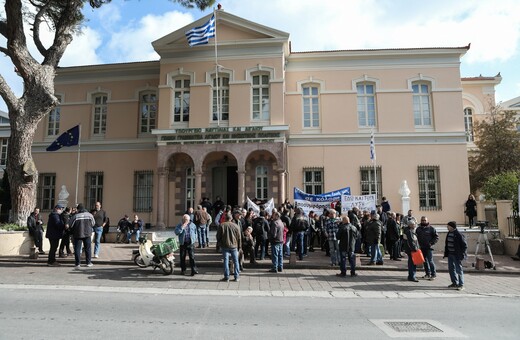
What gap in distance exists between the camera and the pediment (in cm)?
1958

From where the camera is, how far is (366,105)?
2106 centimetres

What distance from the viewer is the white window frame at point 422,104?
68.2ft

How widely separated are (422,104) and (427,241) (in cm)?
1323

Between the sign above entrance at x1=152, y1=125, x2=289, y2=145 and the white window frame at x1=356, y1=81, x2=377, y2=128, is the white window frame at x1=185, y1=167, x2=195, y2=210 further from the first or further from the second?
the white window frame at x1=356, y1=81, x2=377, y2=128

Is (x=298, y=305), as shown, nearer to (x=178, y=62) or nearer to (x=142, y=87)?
(x=178, y=62)

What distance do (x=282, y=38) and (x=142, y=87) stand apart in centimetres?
905

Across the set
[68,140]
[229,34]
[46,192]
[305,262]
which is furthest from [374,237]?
[46,192]

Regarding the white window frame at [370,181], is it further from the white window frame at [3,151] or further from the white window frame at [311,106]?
the white window frame at [3,151]

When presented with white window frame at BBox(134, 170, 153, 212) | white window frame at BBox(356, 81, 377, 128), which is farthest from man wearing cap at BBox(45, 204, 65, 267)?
white window frame at BBox(356, 81, 377, 128)

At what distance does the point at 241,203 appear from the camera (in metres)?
18.2

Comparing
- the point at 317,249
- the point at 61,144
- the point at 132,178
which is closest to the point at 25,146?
the point at 61,144

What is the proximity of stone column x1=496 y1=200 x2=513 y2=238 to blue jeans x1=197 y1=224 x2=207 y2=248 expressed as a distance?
11.9 m

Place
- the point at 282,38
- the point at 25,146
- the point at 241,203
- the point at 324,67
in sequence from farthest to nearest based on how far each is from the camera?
the point at 324,67, the point at 282,38, the point at 241,203, the point at 25,146

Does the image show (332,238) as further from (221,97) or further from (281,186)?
(221,97)
